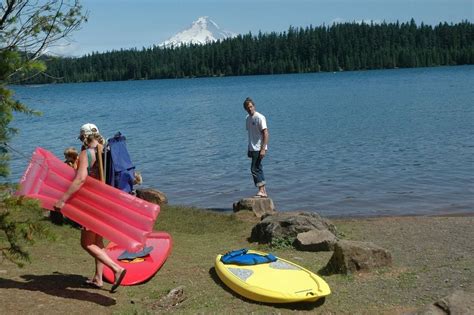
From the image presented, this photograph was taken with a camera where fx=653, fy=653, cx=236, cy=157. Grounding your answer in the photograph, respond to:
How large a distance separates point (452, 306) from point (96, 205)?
3929 mm

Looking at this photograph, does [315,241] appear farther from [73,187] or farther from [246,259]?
[73,187]

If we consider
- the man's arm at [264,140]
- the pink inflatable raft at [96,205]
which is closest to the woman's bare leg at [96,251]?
the pink inflatable raft at [96,205]

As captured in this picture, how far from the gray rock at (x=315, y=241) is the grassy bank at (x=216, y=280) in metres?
0.17

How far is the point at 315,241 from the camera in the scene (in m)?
10.1

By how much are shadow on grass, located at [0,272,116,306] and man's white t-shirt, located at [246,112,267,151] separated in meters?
6.43

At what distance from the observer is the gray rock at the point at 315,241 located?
10.0 m

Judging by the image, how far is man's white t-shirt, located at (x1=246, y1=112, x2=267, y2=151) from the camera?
13836 mm

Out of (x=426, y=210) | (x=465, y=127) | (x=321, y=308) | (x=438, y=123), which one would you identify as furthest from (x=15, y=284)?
(x=438, y=123)

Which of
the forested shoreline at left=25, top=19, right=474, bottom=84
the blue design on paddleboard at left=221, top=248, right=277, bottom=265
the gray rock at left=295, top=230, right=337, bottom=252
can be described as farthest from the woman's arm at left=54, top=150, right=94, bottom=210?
the forested shoreline at left=25, top=19, right=474, bottom=84

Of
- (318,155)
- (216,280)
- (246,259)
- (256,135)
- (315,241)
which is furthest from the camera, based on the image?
(318,155)

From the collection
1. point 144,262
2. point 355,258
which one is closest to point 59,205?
point 144,262

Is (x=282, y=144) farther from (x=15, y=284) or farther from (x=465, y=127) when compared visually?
(x=15, y=284)

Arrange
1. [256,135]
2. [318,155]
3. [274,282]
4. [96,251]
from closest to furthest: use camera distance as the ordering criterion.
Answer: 1. [96,251]
2. [274,282]
3. [256,135]
4. [318,155]

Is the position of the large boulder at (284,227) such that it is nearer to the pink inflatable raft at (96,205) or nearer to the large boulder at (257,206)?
the large boulder at (257,206)
